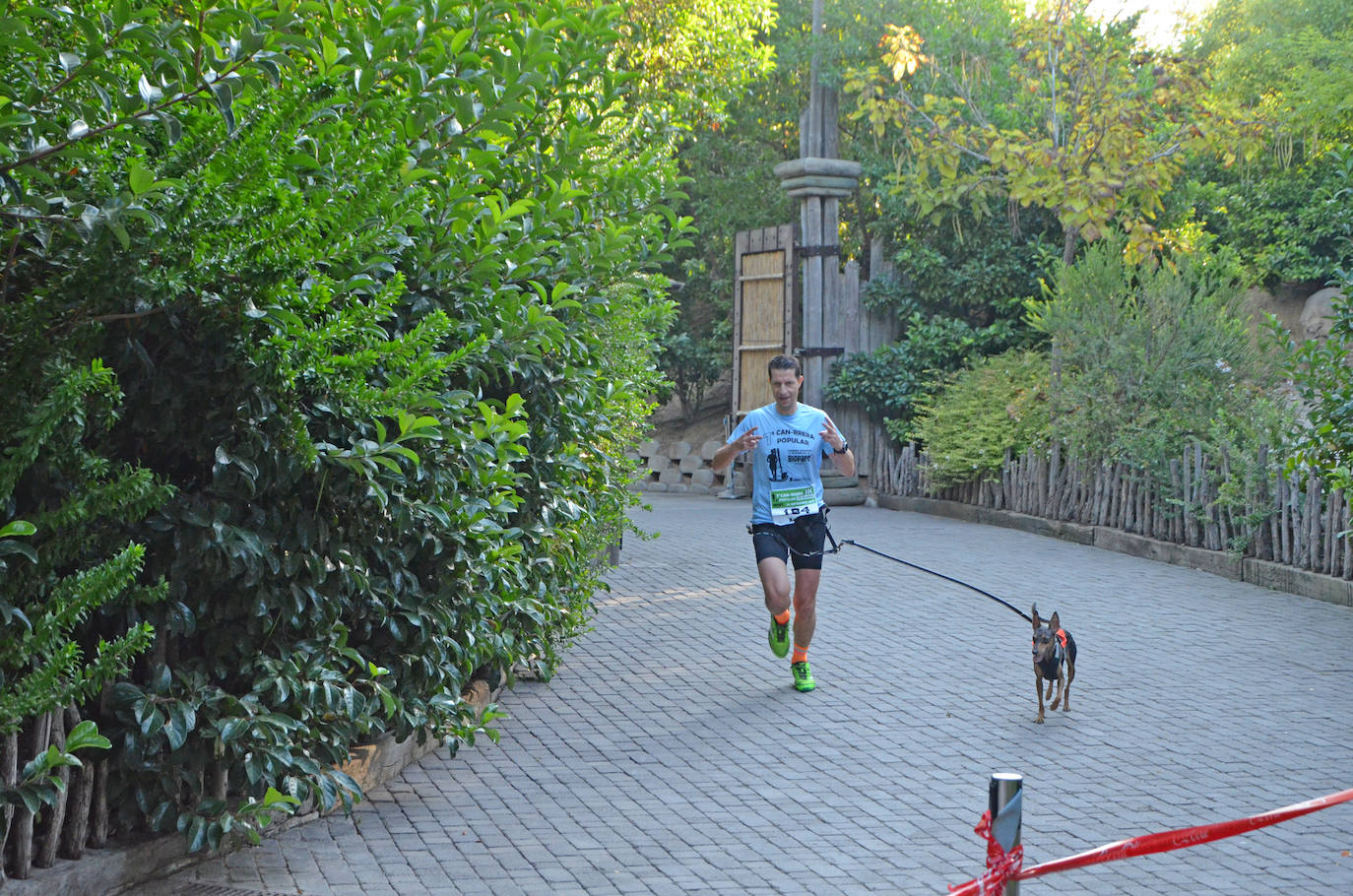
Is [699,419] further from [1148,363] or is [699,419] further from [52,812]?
[52,812]

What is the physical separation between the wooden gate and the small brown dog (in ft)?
40.3

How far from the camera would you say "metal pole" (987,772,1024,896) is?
9.87 ft

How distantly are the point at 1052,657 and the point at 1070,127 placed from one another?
12.9 metres

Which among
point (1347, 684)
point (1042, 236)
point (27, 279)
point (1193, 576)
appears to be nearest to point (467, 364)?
point (27, 279)

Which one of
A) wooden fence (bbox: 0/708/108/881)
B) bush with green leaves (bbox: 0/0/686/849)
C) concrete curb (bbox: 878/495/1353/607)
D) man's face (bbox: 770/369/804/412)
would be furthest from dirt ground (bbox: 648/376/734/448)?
wooden fence (bbox: 0/708/108/881)

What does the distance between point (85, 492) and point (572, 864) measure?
216cm

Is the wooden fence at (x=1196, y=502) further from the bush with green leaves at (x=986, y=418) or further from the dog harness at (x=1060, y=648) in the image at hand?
the dog harness at (x=1060, y=648)

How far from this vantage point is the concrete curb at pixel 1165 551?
10859 millimetres

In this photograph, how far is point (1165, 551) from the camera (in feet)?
43.2

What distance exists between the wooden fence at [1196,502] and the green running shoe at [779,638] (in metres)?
4.54

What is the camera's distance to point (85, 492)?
3.67 metres

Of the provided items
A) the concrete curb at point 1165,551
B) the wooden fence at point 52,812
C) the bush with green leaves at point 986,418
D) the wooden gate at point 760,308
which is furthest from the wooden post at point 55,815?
the wooden gate at point 760,308

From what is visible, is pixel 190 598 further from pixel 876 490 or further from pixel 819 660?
pixel 876 490

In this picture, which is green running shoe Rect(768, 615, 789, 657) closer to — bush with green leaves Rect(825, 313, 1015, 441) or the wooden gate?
bush with green leaves Rect(825, 313, 1015, 441)
